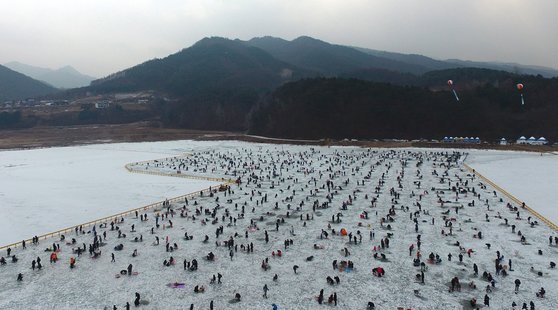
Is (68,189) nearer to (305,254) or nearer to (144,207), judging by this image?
(144,207)

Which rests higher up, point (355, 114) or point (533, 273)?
point (355, 114)

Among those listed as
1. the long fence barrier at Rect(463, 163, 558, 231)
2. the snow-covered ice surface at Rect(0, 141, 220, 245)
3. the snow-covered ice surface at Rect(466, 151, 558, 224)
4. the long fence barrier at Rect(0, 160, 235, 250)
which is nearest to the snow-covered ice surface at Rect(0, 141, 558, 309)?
the long fence barrier at Rect(463, 163, 558, 231)

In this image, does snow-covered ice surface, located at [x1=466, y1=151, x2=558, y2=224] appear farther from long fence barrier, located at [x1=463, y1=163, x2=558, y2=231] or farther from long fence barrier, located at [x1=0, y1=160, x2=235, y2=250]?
long fence barrier, located at [x1=0, y1=160, x2=235, y2=250]

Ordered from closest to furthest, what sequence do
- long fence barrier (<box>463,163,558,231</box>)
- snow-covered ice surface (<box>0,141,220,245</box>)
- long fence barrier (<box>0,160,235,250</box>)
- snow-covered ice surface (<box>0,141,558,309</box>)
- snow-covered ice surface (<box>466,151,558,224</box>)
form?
snow-covered ice surface (<box>0,141,558,309</box>), long fence barrier (<box>0,160,235,250</box>), long fence barrier (<box>463,163,558,231</box>), snow-covered ice surface (<box>0,141,220,245</box>), snow-covered ice surface (<box>466,151,558,224</box>)

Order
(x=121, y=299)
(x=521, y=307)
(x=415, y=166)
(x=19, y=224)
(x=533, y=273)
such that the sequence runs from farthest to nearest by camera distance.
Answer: (x=415, y=166) < (x=19, y=224) < (x=533, y=273) < (x=121, y=299) < (x=521, y=307)

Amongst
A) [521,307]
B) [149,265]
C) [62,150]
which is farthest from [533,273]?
[62,150]

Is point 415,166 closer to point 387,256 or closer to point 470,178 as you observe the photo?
point 470,178

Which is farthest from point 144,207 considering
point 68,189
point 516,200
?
point 516,200
